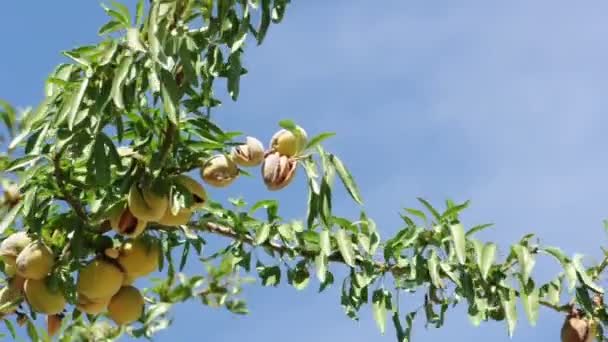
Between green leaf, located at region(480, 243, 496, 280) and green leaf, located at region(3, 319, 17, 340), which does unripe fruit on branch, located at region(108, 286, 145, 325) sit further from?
green leaf, located at region(480, 243, 496, 280)

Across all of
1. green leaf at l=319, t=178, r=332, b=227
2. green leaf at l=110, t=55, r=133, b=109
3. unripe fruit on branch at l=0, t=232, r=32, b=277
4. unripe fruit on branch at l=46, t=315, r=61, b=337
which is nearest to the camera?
green leaf at l=110, t=55, r=133, b=109

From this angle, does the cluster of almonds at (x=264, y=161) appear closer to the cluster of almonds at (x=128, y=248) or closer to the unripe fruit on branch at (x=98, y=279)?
the cluster of almonds at (x=128, y=248)

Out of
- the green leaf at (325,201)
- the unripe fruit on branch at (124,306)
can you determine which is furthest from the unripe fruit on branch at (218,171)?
the unripe fruit on branch at (124,306)

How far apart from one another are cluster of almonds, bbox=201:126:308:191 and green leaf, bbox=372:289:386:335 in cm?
33

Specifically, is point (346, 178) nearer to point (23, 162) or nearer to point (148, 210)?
point (148, 210)

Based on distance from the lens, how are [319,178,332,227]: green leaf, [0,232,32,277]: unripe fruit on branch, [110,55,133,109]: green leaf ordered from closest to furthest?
[110,55,133,109]: green leaf < [319,178,332,227]: green leaf < [0,232,32,277]: unripe fruit on branch

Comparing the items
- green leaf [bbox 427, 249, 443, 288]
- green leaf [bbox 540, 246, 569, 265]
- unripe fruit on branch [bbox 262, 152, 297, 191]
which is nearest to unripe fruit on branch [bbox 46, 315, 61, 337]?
unripe fruit on branch [bbox 262, 152, 297, 191]

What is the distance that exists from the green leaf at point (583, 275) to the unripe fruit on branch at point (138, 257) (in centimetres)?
82

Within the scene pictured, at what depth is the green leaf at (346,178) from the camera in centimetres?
200

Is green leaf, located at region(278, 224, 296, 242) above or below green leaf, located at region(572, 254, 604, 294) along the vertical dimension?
above

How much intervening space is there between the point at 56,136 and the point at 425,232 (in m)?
0.75

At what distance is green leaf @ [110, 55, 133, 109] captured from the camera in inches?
73.0

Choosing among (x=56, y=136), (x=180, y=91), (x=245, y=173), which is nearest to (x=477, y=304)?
(x=245, y=173)

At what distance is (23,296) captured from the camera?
7.44ft
